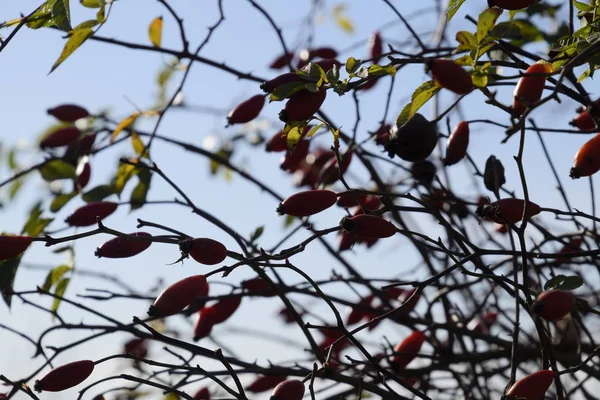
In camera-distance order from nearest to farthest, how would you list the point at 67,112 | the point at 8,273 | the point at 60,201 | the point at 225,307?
the point at 8,273 < the point at 225,307 < the point at 60,201 < the point at 67,112

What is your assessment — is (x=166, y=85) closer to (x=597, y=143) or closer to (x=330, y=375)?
(x=330, y=375)

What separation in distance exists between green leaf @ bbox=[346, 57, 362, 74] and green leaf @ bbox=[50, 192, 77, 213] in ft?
3.58

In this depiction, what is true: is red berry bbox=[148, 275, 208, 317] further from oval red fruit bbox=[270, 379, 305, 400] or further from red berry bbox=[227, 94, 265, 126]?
red berry bbox=[227, 94, 265, 126]

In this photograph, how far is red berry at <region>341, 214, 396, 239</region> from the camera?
1.20m

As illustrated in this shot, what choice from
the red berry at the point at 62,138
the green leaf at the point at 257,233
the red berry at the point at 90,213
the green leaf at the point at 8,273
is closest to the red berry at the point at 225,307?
the green leaf at the point at 257,233

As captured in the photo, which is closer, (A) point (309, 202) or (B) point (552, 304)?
(B) point (552, 304)

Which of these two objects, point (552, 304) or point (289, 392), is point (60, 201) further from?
point (552, 304)

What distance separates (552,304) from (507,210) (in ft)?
0.73

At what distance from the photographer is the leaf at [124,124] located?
6.98ft

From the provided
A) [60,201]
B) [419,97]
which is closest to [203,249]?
[419,97]

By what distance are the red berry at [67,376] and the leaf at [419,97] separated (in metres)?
0.66

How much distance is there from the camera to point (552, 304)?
3.48 ft

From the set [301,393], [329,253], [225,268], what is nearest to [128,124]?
[329,253]

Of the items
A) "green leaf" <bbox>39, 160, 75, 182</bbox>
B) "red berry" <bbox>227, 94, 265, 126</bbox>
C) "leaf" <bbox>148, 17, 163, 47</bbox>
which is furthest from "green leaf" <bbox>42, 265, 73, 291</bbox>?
"leaf" <bbox>148, 17, 163, 47</bbox>
